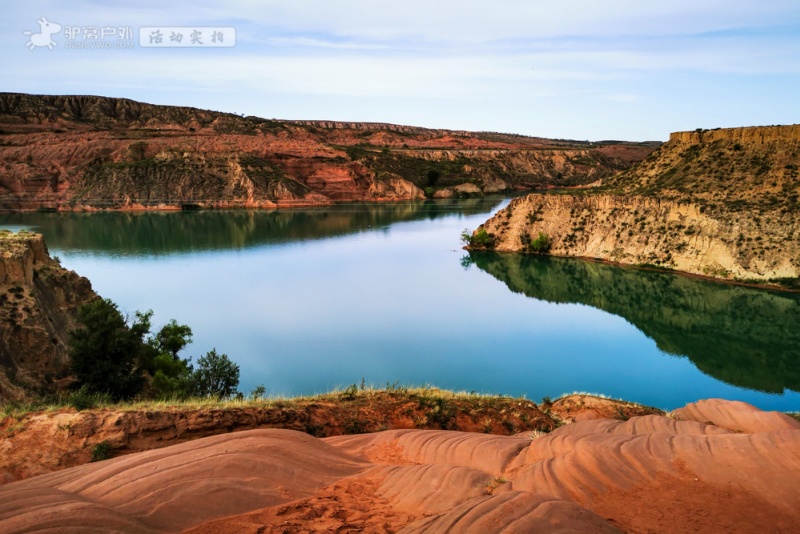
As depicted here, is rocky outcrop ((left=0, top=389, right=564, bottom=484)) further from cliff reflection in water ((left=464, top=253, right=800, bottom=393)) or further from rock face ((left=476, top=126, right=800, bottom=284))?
rock face ((left=476, top=126, right=800, bottom=284))

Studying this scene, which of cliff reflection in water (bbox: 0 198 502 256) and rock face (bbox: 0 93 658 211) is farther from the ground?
rock face (bbox: 0 93 658 211)

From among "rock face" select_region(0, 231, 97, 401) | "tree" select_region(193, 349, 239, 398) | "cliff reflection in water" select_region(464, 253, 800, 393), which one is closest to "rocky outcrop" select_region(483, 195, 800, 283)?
"cliff reflection in water" select_region(464, 253, 800, 393)

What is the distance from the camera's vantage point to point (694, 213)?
4622cm

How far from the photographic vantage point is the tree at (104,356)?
17.8 metres

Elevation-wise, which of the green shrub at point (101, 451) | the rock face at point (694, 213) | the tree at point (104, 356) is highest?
the rock face at point (694, 213)

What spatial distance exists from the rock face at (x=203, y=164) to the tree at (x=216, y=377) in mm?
80984

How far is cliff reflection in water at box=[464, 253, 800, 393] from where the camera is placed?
1113 inches

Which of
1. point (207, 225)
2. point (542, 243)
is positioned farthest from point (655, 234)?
point (207, 225)

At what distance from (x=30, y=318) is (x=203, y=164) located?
88.1 metres

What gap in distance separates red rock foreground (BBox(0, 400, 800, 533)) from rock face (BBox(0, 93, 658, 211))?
9467 cm

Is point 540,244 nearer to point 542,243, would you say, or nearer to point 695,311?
point 542,243

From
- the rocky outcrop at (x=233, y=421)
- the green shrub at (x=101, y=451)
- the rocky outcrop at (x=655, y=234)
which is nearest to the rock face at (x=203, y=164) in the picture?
the rocky outcrop at (x=655, y=234)

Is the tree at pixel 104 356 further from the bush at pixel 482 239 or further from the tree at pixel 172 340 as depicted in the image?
the bush at pixel 482 239

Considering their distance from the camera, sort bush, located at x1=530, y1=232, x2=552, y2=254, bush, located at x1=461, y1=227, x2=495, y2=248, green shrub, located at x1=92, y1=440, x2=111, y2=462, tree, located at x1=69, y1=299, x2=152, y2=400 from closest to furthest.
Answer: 1. green shrub, located at x1=92, y1=440, x2=111, y2=462
2. tree, located at x1=69, y1=299, x2=152, y2=400
3. bush, located at x1=530, y1=232, x2=552, y2=254
4. bush, located at x1=461, y1=227, x2=495, y2=248
